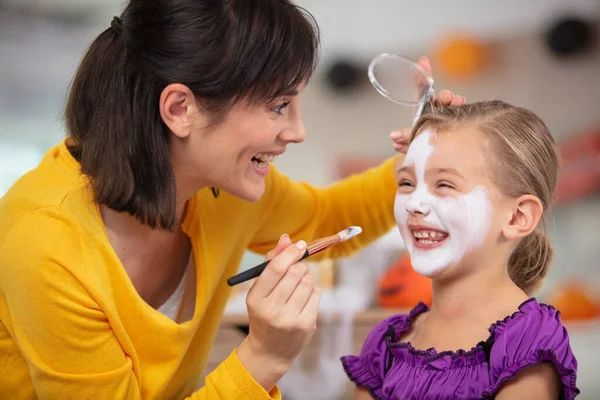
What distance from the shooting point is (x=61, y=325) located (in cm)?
114

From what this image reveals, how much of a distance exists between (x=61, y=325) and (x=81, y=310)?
37 millimetres

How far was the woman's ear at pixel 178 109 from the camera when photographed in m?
1.16

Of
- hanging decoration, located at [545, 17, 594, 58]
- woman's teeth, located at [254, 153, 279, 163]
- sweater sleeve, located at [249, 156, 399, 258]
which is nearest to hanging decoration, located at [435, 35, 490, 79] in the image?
hanging decoration, located at [545, 17, 594, 58]

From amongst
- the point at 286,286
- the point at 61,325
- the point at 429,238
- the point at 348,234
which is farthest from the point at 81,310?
the point at 429,238

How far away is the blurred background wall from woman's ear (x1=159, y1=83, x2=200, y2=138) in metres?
1.43

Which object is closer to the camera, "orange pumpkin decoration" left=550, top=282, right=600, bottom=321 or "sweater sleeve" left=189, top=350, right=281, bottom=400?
"sweater sleeve" left=189, top=350, right=281, bottom=400

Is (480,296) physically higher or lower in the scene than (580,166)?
lower

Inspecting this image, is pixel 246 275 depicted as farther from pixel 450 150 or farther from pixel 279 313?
pixel 450 150

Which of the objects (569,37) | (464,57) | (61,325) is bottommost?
(61,325)

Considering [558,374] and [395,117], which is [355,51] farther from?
[558,374]

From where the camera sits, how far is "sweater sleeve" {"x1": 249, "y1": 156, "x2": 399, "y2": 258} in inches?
60.2

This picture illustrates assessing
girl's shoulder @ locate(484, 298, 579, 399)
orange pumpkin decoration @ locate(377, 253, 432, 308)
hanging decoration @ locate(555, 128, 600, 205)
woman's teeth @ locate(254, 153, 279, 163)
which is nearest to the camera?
girl's shoulder @ locate(484, 298, 579, 399)

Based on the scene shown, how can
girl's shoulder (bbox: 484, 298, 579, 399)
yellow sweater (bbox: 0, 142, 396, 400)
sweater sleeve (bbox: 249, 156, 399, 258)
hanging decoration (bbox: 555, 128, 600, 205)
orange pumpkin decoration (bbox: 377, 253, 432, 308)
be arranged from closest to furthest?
girl's shoulder (bbox: 484, 298, 579, 399) → yellow sweater (bbox: 0, 142, 396, 400) → sweater sleeve (bbox: 249, 156, 399, 258) → orange pumpkin decoration (bbox: 377, 253, 432, 308) → hanging decoration (bbox: 555, 128, 600, 205)

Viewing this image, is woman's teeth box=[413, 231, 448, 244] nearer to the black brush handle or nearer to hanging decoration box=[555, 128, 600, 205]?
the black brush handle
